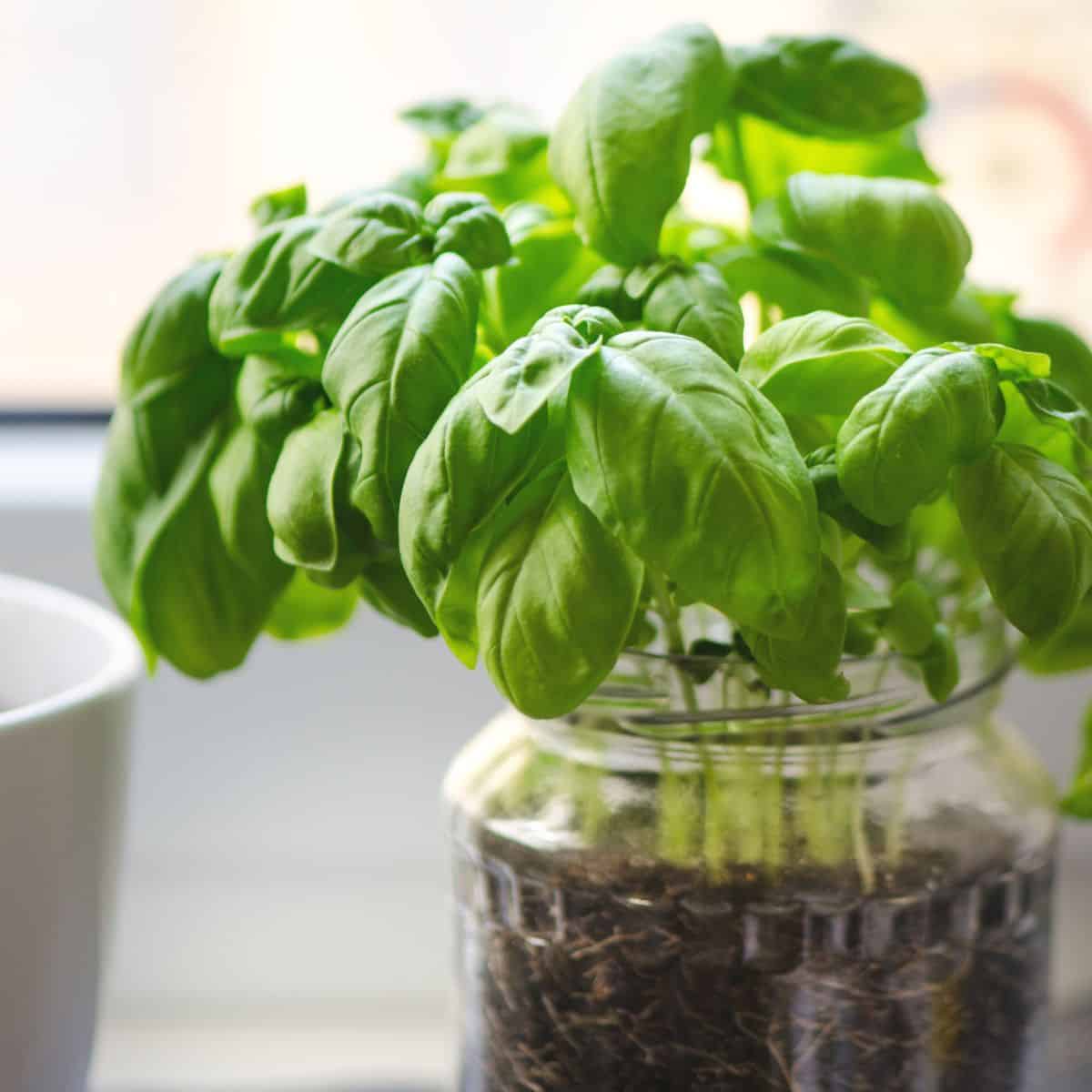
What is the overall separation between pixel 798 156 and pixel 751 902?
0.32m

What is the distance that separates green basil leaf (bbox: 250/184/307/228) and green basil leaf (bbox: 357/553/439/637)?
150 mm

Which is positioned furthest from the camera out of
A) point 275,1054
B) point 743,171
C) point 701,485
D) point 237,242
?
point 237,242

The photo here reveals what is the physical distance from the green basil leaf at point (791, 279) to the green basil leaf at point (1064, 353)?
0.23ft

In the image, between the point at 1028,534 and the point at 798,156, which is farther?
the point at 798,156

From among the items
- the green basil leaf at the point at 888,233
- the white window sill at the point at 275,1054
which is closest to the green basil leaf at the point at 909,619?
the green basil leaf at the point at 888,233

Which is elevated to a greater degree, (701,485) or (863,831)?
(701,485)

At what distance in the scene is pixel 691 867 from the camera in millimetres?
578

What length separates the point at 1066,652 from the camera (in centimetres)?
67

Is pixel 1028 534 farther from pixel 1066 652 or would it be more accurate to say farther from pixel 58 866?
pixel 58 866

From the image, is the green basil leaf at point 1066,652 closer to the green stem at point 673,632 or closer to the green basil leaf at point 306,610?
the green stem at point 673,632

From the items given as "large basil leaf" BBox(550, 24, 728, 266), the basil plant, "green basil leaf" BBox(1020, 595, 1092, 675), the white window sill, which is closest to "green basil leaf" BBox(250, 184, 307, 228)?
the basil plant

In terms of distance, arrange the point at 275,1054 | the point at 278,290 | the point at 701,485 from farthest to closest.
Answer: the point at 275,1054, the point at 278,290, the point at 701,485

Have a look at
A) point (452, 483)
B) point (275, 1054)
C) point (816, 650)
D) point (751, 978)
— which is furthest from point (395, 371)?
point (275, 1054)

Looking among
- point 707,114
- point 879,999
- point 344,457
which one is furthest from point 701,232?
point 879,999
